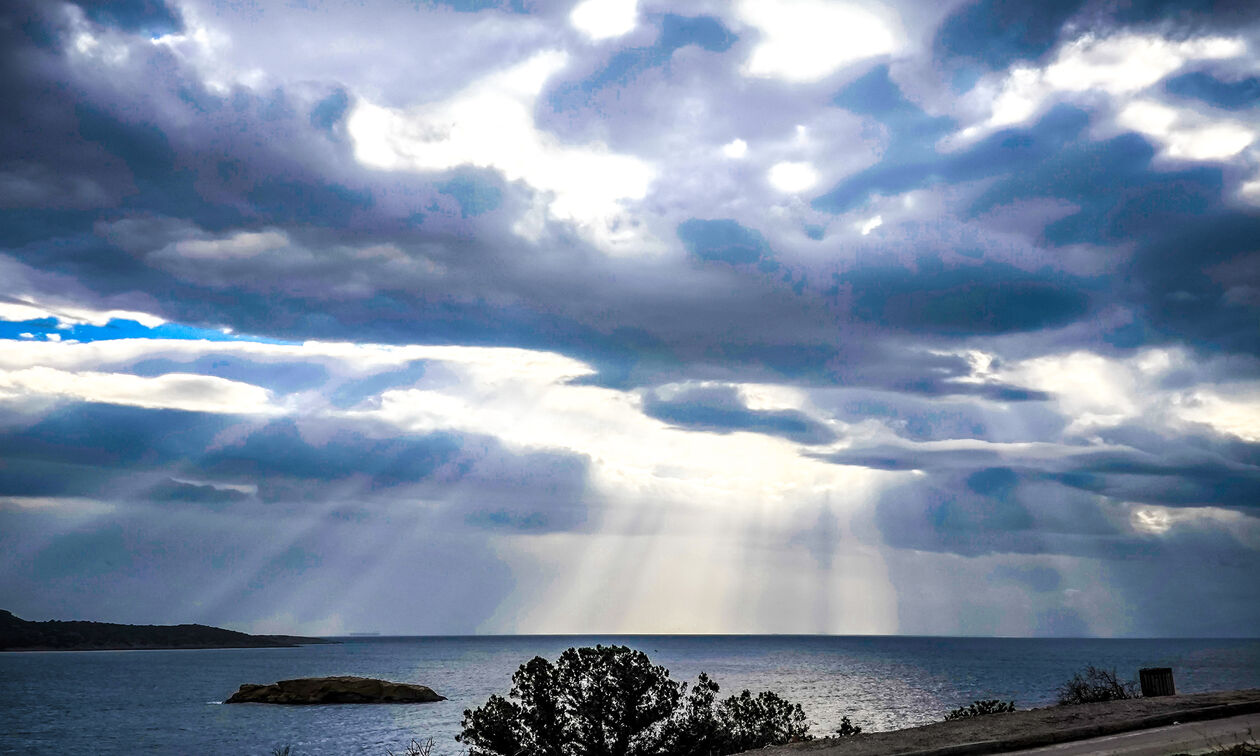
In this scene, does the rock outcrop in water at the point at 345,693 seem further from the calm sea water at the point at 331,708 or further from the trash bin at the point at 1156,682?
the trash bin at the point at 1156,682

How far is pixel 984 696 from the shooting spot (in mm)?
97688

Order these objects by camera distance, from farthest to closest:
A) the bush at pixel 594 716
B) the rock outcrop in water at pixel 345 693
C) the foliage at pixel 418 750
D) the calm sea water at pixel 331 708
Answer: the rock outcrop in water at pixel 345 693 → the calm sea water at pixel 331 708 → the bush at pixel 594 716 → the foliage at pixel 418 750

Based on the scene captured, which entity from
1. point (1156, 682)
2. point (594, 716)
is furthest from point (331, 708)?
point (1156, 682)

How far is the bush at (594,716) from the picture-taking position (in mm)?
26453

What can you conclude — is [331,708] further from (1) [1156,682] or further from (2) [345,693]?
(1) [1156,682]

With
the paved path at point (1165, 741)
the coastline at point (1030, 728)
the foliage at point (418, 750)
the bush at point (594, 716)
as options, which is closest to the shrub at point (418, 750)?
the foliage at point (418, 750)

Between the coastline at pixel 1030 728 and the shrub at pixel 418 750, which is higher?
the coastline at pixel 1030 728

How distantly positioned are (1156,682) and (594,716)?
621 inches

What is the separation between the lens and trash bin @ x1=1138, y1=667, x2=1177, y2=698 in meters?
24.0

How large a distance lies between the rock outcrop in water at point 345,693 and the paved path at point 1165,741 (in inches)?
3738

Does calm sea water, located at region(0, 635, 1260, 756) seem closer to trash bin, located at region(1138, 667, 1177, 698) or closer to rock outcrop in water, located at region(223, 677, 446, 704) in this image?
rock outcrop in water, located at region(223, 677, 446, 704)

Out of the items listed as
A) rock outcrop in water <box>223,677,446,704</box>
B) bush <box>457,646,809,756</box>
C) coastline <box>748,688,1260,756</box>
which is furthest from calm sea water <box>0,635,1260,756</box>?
coastline <box>748,688,1260,756</box>

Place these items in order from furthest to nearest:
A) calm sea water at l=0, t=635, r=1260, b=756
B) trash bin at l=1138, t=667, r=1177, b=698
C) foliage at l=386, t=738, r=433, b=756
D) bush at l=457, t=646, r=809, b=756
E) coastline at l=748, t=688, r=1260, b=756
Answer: calm sea water at l=0, t=635, r=1260, b=756 → bush at l=457, t=646, r=809, b=756 → trash bin at l=1138, t=667, r=1177, b=698 → foliage at l=386, t=738, r=433, b=756 → coastline at l=748, t=688, r=1260, b=756

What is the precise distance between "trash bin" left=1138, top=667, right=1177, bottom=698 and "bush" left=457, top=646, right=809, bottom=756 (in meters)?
9.71
